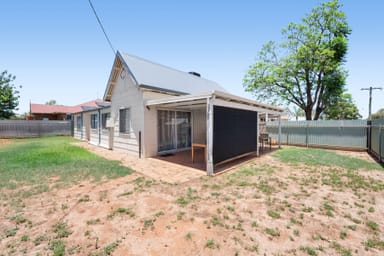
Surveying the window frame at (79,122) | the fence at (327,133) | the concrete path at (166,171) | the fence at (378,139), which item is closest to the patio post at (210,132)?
→ the concrete path at (166,171)

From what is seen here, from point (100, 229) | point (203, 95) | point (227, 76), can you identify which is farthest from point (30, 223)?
point (227, 76)

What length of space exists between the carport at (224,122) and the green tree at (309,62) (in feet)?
34.8

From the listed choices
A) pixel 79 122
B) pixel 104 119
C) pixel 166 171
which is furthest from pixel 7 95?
pixel 166 171

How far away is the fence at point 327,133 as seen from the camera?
9.19 meters

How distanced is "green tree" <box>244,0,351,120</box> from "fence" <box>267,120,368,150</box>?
7.22m

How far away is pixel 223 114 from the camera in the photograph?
5633 mm

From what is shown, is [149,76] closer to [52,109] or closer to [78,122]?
[78,122]

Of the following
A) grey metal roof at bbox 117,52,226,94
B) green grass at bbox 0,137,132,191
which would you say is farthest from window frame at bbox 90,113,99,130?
grey metal roof at bbox 117,52,226,94

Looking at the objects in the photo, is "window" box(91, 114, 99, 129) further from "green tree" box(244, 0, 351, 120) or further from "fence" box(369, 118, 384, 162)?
"green tree" box(244, 0, 351, 120)

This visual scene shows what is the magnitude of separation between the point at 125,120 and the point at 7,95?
80.7 feet

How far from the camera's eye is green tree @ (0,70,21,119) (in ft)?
68.6

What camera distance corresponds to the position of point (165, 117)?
26.7 ft

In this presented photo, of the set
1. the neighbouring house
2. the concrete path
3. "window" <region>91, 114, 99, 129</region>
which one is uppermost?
the neighbouring house

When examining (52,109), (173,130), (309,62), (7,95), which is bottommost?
(173,130)
